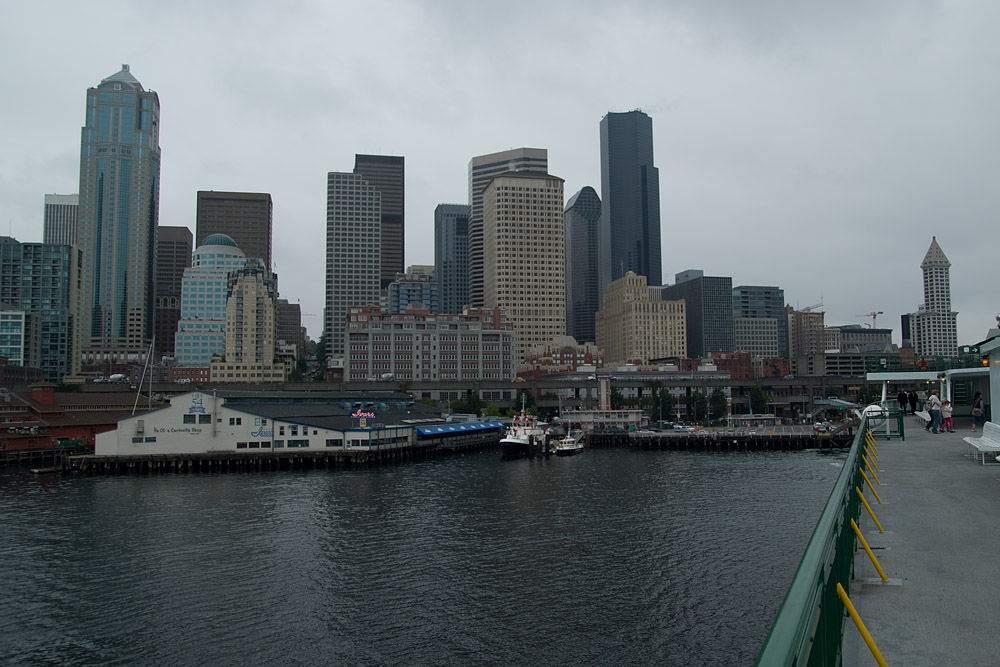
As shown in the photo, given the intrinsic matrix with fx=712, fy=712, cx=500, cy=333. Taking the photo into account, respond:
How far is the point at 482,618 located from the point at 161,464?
64129 millimetres

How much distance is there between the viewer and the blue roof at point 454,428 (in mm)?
103312

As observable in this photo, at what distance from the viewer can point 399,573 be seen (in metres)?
36.4

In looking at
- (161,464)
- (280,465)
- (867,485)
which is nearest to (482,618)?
(867,485)

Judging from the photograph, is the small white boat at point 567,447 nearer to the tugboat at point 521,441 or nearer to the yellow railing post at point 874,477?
the tugboat at point 521,441

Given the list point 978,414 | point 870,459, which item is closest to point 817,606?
point 870,459

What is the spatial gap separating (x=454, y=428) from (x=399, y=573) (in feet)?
243

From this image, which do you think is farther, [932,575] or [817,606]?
[932,575]

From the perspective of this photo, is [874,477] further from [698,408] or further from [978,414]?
[698,408]

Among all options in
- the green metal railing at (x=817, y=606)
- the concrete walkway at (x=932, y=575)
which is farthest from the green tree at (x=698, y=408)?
the green metal railing at (x=817, y=606)

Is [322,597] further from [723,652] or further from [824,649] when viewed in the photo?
[824,649]

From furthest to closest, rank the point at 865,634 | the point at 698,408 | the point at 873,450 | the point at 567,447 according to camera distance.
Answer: the point at 698,408
the point at 567,447
the point at 873,450
the point at 865,634

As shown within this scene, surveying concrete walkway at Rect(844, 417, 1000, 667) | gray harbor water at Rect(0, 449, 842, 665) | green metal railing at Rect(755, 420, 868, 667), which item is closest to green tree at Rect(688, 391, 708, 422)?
gray harbor water at Rect(0, 449, 842, 665)

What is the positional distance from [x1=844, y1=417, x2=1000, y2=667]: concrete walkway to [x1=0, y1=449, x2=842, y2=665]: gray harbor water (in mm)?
13693

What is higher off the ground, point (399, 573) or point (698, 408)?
point (698, 408)
